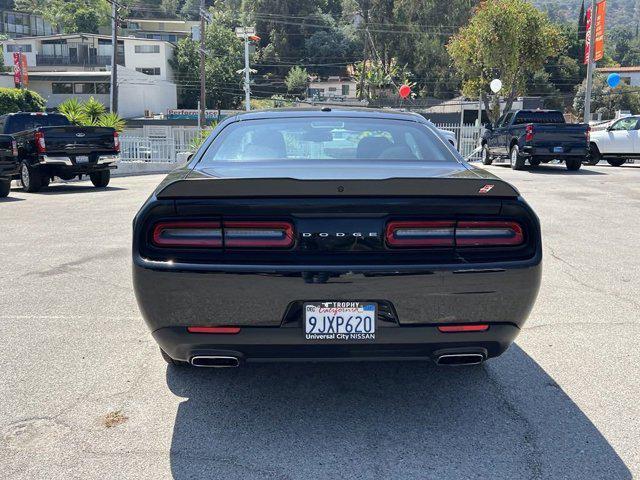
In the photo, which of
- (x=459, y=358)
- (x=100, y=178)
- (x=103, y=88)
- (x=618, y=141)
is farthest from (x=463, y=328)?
(x=103, y=88)

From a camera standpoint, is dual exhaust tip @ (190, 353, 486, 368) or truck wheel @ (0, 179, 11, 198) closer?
dual exhaust tip @ (190, 353, 486, 368)

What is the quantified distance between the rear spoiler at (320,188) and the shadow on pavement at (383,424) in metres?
1.20

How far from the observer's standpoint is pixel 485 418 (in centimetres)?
356

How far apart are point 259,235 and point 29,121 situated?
15.6 meters

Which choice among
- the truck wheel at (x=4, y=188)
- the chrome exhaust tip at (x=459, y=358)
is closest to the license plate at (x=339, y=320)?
the chrome exhaust tip at (x=459, y=358)

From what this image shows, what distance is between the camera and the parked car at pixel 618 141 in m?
21.1

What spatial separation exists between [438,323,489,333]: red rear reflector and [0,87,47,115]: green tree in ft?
137

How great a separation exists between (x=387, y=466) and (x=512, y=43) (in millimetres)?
35010

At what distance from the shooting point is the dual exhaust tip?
129 inches

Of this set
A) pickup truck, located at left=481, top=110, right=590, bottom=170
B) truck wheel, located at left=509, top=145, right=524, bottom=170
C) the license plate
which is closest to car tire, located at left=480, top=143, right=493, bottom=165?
pickup truck, located at left=481, top=110, right=590, bottom=170

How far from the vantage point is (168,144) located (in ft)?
91.7

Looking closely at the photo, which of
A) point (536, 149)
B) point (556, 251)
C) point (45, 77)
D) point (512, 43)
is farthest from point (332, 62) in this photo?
point (556, 251)

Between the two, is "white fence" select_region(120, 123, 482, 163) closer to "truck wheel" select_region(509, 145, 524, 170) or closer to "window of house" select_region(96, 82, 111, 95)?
"truck wheel" select_region(509, 145, 524, 170)

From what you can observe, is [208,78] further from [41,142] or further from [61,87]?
[41,142]
